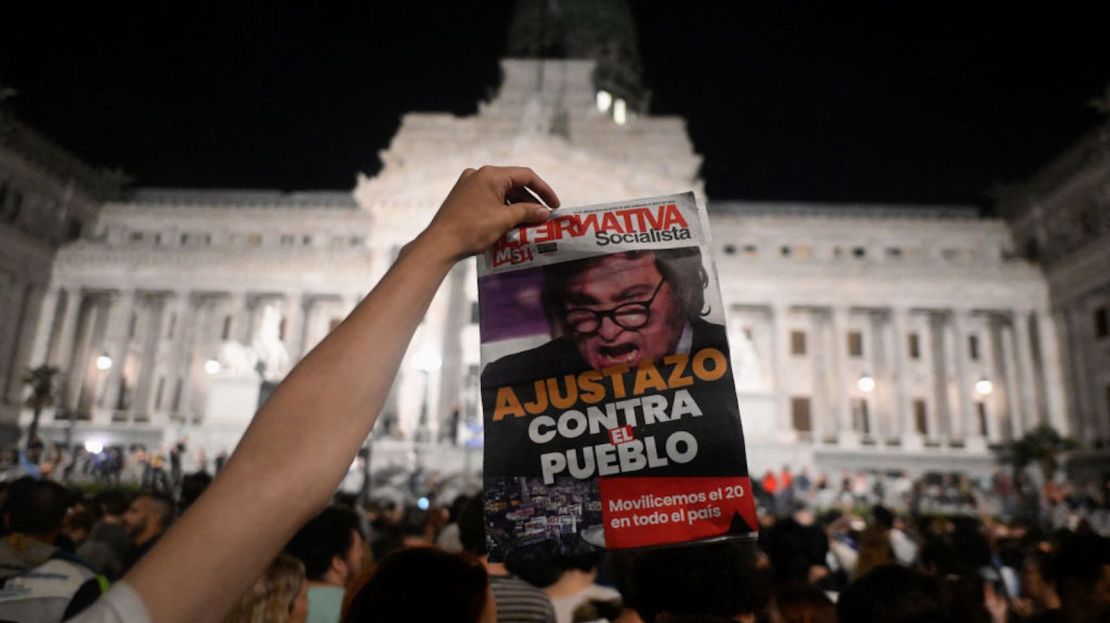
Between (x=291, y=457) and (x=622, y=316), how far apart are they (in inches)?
48.0

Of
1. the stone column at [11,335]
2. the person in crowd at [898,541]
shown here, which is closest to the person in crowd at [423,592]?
the person in crowd at [898,541]

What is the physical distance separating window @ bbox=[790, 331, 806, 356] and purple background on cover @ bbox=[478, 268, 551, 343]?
49.7 metres

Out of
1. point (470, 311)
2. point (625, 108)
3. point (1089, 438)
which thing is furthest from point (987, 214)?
point (470, 311)

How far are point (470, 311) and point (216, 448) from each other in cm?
1517

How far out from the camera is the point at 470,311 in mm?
40562

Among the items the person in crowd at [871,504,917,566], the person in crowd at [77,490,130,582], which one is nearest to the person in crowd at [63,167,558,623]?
the person in crowd at [77,490,130,582]

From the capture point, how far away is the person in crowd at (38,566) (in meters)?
3.76

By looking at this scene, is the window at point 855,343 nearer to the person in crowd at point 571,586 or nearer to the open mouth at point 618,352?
the person in crowd at point 571,586

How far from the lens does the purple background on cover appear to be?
242cm

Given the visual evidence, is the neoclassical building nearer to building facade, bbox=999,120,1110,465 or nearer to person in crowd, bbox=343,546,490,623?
building facade, bbox=999,120,1110,465

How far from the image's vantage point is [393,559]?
2.57 metres

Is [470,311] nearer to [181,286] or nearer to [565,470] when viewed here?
[181,286]

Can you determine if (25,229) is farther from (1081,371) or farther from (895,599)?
(1081,371)

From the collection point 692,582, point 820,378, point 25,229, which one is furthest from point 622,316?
point 25,229
